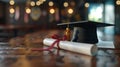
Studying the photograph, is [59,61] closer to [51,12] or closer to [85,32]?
[85,32]

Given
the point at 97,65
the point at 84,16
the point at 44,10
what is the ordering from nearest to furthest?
the point at 97,65
the point at 84,16
the point at 44,10

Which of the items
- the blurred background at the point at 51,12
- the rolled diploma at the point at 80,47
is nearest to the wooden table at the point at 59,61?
the rolled diploma at the point at 80,47

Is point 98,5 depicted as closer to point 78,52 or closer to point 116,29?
point 116,29

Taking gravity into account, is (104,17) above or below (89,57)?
above

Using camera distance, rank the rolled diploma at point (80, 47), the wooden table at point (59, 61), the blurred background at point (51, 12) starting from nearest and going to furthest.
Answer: the wooden table at point (59, 61) → the rolled diploma at point (80, 47) → the blurred background at point (51, 12)

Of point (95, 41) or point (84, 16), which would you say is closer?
point (95, 41)

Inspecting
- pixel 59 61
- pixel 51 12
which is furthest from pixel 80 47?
pixel 51 12

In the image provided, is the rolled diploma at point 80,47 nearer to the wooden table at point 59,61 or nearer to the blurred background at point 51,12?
the wooden table at point 59,61

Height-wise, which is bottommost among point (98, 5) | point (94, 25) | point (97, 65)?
point (97, 65)

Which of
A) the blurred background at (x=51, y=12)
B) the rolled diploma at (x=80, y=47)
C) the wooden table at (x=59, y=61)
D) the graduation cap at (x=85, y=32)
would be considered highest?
the blurred background at (x=51, y=12)

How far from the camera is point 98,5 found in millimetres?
6867

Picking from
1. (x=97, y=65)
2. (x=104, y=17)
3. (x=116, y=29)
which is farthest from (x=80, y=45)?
(x=104, y=17)

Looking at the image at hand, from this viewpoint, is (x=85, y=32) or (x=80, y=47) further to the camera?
(x=85, y=32)

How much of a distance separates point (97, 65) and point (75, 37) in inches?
17.5
